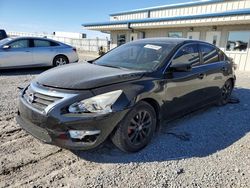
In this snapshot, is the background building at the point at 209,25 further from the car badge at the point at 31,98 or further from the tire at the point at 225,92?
the car badge at the point at 31,98

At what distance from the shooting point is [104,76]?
3.30 metres

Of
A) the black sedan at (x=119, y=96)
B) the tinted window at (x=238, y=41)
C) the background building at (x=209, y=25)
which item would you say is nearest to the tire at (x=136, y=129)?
the black sedan at (x=119, y=96)

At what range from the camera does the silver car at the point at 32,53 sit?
30.0 feet

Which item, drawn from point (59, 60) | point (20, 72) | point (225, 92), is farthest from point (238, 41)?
point (20, 72)

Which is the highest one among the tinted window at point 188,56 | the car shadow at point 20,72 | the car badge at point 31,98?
the tinted window at point 188,56

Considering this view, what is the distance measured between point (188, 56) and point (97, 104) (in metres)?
2.31

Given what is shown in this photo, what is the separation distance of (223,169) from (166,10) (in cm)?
1873

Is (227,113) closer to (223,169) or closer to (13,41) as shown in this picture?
(223,169)

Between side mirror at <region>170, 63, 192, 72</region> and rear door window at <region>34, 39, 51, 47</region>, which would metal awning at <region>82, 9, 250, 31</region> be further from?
side mirror at <region>170, 63, 192, 72</region>

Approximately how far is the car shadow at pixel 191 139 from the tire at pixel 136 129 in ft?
0.46

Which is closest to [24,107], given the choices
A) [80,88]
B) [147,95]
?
[80,88]

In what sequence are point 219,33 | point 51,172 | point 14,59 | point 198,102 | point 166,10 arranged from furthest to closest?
point 166,10 → point 219,33 → point 14,59 → point 198,102 → point 51,172

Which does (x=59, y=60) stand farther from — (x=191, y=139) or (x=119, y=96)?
(x=119, y=96)

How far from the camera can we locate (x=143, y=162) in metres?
3.20
